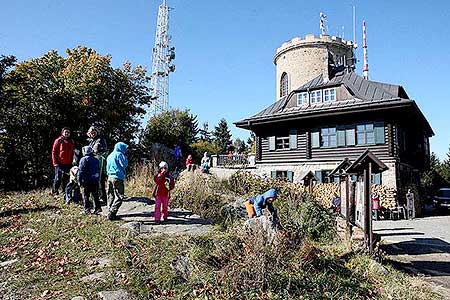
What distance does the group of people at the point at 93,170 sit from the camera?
7.47 meters

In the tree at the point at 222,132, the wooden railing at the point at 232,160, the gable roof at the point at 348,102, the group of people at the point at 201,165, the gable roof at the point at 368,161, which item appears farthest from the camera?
the tree at the point at 222,132

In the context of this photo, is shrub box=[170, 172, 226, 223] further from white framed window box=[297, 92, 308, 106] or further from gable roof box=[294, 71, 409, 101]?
white framed window box=[297, 92, 308, 106]

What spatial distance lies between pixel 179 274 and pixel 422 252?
27.4 feet

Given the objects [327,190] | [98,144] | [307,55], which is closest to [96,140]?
[98,144]

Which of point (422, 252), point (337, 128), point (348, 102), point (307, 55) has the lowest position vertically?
point (422, 252)

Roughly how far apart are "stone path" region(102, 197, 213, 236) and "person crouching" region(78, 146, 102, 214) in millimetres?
430

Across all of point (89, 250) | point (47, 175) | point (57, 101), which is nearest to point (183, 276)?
point (89, 250)

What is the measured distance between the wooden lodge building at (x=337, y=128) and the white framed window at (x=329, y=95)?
3cm

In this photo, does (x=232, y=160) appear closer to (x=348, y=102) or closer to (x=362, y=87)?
(x=348, y=102)

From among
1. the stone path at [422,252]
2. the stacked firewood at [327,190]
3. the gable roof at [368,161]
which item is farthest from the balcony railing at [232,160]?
the gable roof at [368,161]

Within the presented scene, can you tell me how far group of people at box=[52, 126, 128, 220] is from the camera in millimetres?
7469

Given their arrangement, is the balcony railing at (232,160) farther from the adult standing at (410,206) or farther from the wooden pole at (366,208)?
the wooden pole at (366,208)

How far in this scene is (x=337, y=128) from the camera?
78.5 feet

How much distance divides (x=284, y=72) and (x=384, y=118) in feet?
54.8
